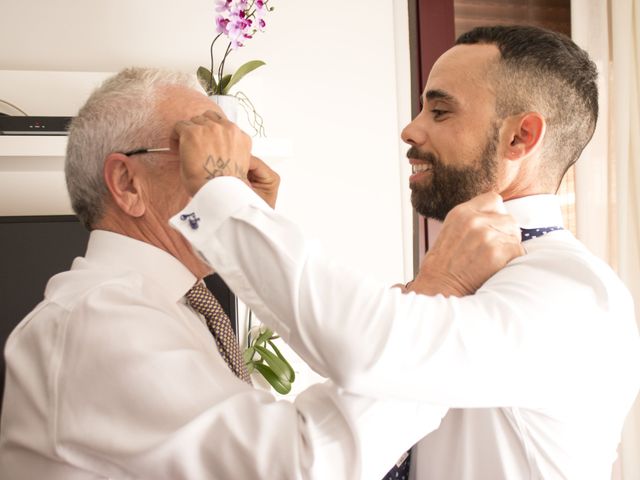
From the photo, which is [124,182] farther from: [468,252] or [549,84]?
[549,84]

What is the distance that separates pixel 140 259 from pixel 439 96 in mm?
659

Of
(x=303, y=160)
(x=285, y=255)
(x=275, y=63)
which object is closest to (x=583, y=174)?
(x=303, y=160)

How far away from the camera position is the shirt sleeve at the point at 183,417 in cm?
87

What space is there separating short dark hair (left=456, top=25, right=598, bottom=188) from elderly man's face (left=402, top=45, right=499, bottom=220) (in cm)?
3

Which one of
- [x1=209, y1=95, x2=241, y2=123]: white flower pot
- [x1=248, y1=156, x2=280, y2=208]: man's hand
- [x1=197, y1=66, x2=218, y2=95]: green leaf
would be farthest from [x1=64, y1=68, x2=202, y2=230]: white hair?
[x1=197, y1=66, x2=218, y2=95]: green leaf

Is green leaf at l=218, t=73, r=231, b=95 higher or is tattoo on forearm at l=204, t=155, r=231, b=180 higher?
green leaf at l=218, t=73, r=231, b=95

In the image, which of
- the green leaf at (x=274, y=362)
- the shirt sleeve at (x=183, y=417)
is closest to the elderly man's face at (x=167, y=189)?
the shirt sleeve at (x=183, y=417)

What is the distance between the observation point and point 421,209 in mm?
1438

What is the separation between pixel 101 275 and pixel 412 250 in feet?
7.45

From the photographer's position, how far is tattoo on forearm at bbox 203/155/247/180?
992 mm

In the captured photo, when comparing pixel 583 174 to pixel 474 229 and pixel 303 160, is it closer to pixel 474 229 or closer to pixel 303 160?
pixel 303 160

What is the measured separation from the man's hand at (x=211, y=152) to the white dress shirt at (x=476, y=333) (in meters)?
0.05

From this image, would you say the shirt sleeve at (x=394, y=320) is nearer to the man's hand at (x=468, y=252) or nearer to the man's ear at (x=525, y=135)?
the man's hand at (x=468, y=252)

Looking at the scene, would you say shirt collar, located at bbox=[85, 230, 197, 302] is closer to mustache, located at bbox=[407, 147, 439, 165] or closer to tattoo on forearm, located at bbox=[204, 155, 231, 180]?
tattoo on forearm, located at bbox=[204, 155, 231, 180]
